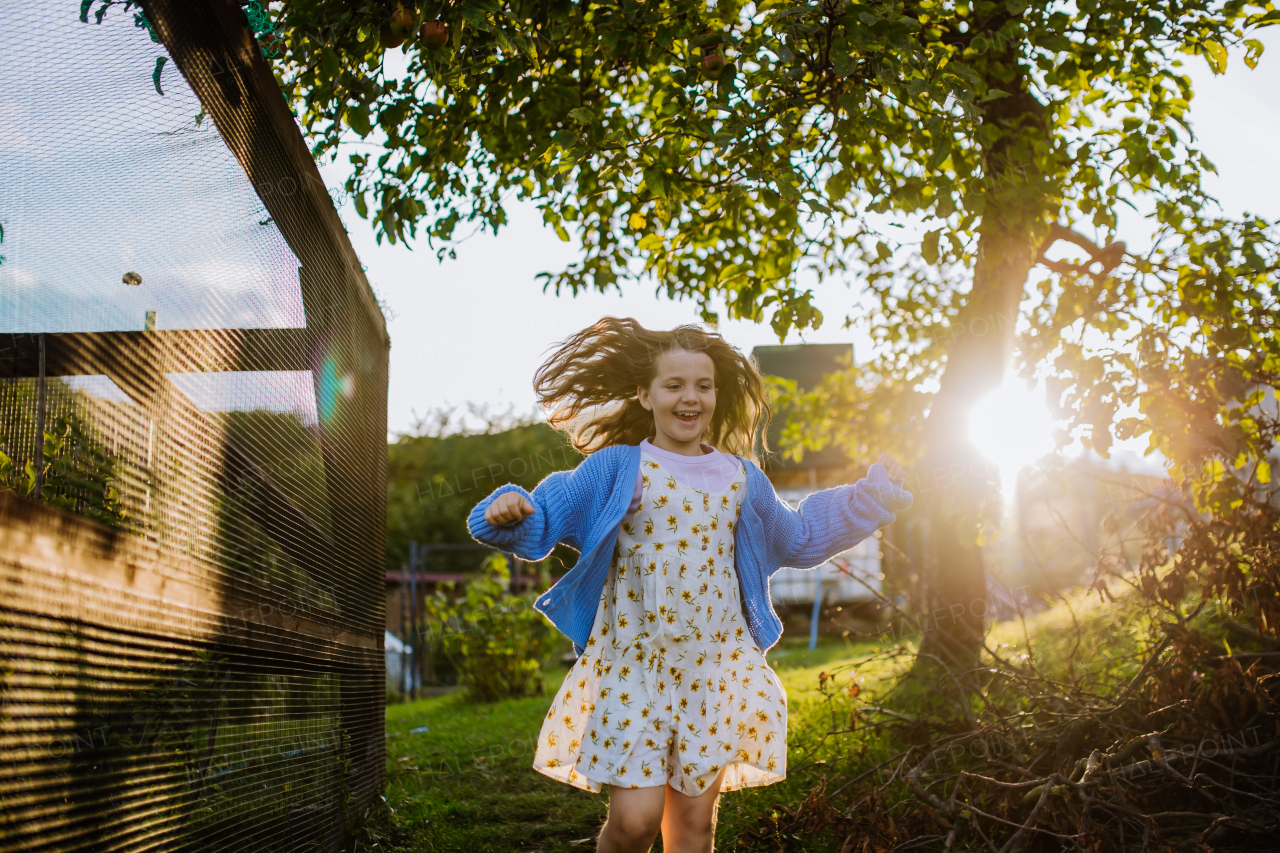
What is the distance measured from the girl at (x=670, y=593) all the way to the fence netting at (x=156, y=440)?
67 centimetres

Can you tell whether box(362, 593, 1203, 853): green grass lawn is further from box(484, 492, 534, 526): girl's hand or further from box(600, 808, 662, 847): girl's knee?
box(484, 492, 534, 526): girl's hand

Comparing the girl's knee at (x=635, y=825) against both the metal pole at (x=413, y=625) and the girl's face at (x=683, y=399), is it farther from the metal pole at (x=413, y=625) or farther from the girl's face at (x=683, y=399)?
the metal pole at (x=413, y=625)

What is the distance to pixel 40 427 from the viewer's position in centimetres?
147

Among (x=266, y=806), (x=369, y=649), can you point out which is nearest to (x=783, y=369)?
(x=369, y=649)

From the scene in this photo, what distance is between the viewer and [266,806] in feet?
7.89

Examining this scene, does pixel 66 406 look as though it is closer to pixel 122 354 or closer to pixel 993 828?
pixel 122 354

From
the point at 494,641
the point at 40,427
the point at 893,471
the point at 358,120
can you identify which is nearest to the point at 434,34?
the point at 358,120

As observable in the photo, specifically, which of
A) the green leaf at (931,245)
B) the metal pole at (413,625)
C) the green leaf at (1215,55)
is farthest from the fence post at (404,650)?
the green leaf at (1215,55)

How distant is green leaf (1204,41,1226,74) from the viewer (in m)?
3.66

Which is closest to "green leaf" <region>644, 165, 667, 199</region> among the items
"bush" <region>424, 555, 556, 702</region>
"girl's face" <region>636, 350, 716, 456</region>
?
"girl's face" <region>636, 350, 716, 456</region>

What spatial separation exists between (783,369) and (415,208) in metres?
15.6

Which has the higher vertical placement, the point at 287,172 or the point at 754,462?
the point at 287,172

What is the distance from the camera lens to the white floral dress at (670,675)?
A: 2549mm

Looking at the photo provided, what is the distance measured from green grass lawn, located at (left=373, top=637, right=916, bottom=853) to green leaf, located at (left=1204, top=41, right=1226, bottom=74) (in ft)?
9.39
